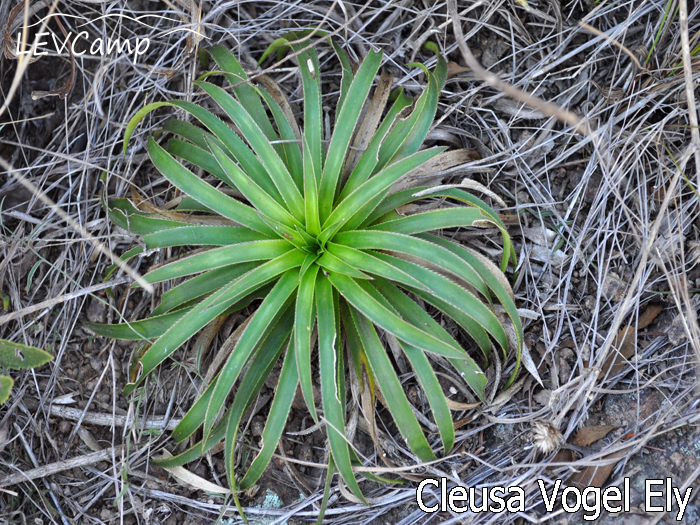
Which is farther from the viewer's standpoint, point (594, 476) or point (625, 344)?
point (625, 344)

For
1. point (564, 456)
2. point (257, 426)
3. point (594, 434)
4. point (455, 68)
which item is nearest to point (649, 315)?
point (594, 434)

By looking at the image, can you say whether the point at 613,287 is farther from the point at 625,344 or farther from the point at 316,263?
the point at 316,263

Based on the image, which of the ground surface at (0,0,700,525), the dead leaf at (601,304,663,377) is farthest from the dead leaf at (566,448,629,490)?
the dead leaf at (601,304,663,377)

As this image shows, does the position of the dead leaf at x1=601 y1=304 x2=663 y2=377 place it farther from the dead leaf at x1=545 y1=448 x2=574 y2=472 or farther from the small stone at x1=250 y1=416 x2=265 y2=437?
the small stone at x1=250 y1=416 x2=265 y2=437

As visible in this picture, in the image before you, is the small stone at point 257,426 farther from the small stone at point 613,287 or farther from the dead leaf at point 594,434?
the small stone at point 613,287

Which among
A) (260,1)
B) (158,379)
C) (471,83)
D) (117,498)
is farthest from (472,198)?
(117,498)
